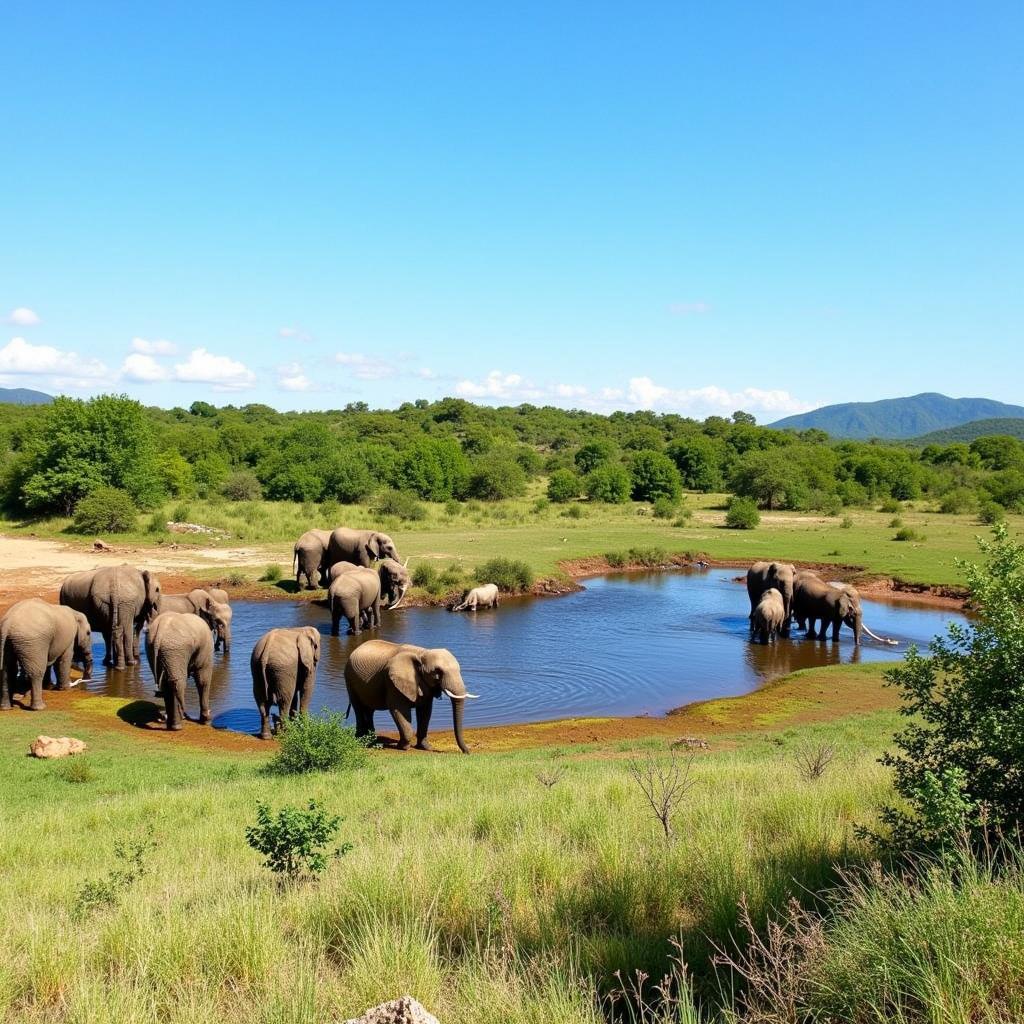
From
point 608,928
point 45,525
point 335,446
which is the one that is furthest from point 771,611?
point 335,446

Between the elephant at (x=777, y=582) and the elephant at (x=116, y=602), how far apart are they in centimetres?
1984

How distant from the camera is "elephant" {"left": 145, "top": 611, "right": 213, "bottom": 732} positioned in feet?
57.6

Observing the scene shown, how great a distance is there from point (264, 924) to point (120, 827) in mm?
5809

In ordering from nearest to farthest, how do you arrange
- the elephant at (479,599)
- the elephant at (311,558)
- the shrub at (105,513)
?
the elephant at (479,599), the elephant at (311,558), the shrub at (105,513)

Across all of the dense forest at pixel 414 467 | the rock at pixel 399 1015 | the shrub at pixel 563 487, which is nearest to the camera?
the rock at pixel 399 1015

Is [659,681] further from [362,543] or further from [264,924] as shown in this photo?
[264,924]

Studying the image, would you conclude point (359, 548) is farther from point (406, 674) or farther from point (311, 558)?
point (406, 674)

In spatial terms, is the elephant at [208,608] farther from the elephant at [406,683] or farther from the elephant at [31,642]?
the elephant at [406,683]

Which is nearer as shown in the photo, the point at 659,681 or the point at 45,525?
the point at 659,681

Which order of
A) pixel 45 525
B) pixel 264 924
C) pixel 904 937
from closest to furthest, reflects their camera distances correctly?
pixel 904 937
pixel 264 924
pixel 45 525

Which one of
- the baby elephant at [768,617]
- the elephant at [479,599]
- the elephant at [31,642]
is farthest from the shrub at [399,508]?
the elephant at [31,642]

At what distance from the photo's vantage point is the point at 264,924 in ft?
16.8

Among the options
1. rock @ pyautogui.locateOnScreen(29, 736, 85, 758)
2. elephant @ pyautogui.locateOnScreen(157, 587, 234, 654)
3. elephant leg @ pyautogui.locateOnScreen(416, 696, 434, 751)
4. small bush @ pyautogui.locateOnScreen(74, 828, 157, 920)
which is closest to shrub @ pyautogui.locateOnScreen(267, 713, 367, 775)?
elephant leg @ pyautogui.locateOnScreen(416, 696, 434, 751)

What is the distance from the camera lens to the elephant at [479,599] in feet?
108
